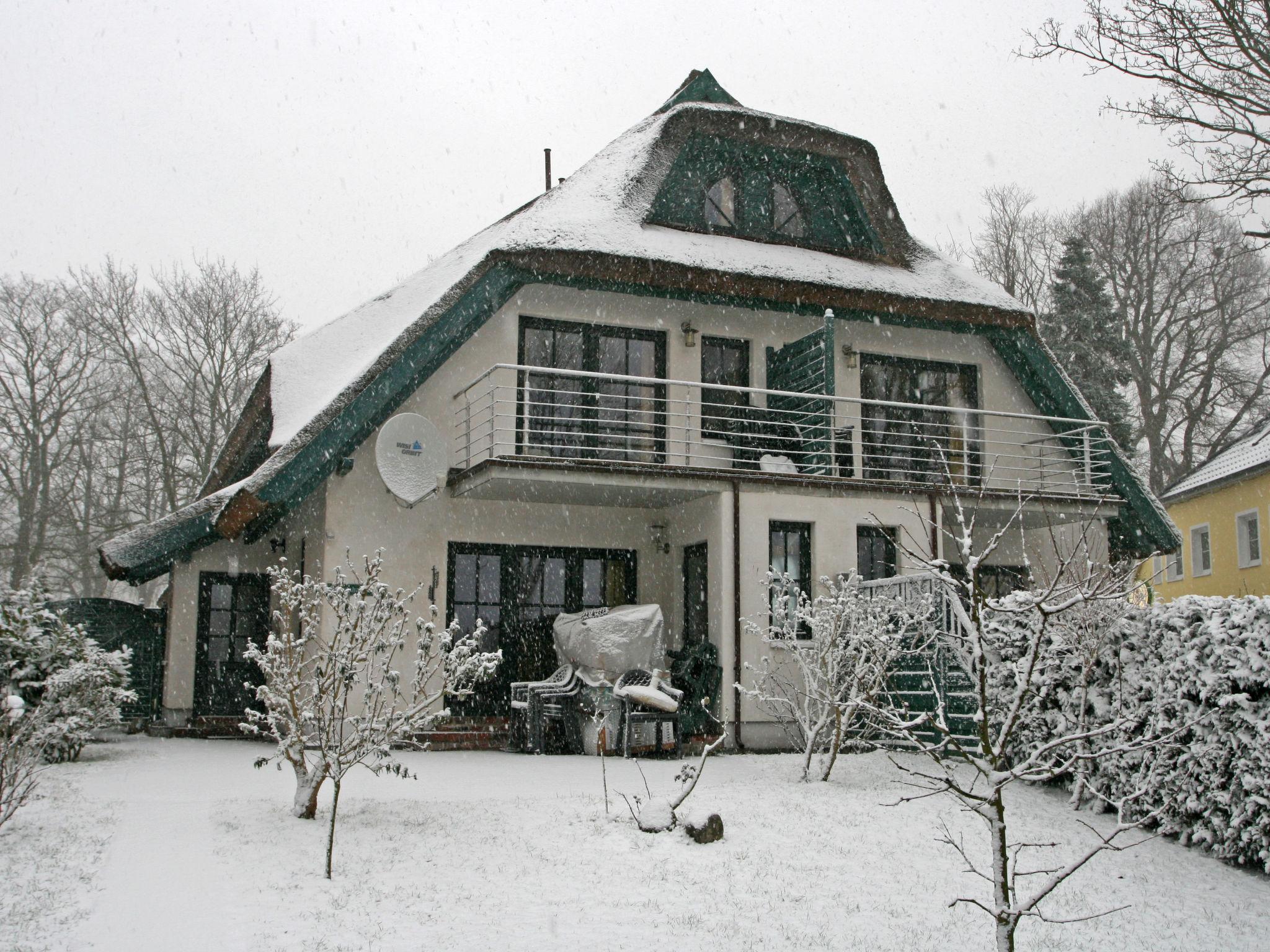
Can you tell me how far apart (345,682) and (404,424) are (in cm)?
620

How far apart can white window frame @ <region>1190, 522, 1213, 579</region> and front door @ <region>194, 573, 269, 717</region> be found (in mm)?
19428

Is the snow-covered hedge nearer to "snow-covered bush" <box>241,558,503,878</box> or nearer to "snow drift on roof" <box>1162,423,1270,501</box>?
"snow-covered bush" <box>241,558,503,878</box>

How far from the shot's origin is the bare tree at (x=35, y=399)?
2564 cm

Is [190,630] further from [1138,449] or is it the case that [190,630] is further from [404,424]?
[1138,449]

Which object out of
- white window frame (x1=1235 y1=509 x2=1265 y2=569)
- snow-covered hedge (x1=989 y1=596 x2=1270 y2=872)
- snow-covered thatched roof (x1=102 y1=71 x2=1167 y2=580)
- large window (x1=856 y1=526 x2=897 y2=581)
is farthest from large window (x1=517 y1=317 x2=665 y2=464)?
white window frame (x1=1235 y1=509 x2=1265 y2=569)

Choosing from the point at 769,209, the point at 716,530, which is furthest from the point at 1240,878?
the point at 769,209

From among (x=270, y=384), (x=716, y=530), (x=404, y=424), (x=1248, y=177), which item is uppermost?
(x=1248, y=177)

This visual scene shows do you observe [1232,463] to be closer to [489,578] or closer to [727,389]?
[727,389]

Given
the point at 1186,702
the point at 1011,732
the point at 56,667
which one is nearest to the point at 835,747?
the point at 1186,702

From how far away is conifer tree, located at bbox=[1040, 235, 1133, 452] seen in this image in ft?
83.0

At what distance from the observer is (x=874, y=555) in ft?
47.2

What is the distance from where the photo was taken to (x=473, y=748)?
12484 mm

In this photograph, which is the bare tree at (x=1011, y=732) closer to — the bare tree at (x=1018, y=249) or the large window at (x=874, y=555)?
the large window at (x=874, y=555)

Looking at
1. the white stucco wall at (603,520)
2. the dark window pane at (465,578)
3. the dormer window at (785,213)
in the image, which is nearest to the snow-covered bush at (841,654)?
the white stucco wall at (603,520)
